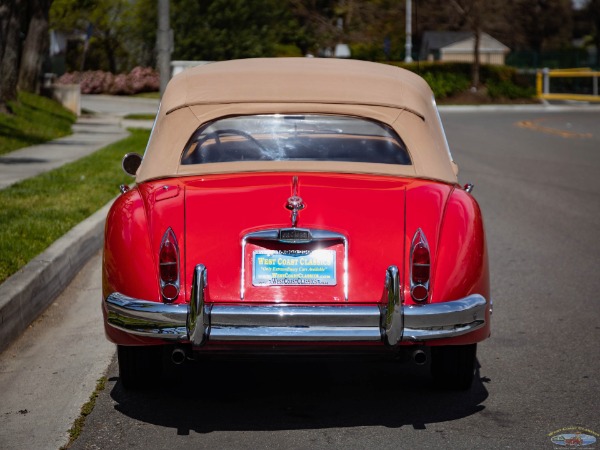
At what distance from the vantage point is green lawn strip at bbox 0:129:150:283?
9102 millimetres

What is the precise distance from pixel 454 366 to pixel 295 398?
2.58ft

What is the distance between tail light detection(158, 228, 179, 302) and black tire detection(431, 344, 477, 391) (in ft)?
4.47

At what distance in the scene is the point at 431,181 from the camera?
5.77m

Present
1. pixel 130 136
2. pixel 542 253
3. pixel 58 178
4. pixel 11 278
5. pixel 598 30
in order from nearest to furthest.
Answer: pixel 11 278 → pixel 542 253 → pixel 58 178 → pixel 130 136 → pixel 598 30

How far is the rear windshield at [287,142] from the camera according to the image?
605cm

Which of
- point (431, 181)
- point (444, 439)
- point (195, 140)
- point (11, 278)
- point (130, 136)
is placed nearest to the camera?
point (444, 439)

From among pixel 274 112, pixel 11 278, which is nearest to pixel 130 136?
pixel 11 278

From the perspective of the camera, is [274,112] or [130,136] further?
[130,136]

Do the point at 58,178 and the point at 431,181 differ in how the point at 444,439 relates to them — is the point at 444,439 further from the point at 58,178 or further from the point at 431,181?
the point at 58,178

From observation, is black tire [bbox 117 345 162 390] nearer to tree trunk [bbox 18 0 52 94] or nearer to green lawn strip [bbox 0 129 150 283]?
green lawn strip [bbox 0 129 150 283]

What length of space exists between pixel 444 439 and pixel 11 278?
3513 millimetres

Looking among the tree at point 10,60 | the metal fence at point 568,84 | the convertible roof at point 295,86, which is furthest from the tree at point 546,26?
the convertible roof at point 295,86

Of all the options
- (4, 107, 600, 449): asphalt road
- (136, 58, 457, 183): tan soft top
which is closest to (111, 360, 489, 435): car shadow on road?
(4, 107, 600, 449): asphalt road

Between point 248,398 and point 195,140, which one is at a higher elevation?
point 195,140
